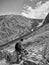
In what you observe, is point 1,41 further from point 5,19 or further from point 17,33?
point 5,19

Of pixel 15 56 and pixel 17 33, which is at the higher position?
pixel 15 56

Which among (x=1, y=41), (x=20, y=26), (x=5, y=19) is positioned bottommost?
(x=1, y=41)

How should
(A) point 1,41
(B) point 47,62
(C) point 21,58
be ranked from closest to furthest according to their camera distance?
(B) point 47,62
(C) point 21,58
(A) point 1,41

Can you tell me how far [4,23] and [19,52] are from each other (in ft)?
559

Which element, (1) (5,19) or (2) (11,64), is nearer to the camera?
(2) (11,64)

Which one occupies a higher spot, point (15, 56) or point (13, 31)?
point (15, 56)

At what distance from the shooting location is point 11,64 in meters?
16.9

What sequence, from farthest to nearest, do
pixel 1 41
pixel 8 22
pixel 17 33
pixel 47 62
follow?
1. pixel 8 22
2. pixel 17 33
3. pixel 1 41
4. pixel 47 62

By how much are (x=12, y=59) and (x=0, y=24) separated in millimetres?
172026

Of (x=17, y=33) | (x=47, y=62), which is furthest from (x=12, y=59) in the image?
(x=17, y=33)

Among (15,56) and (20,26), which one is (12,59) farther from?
(20,26)

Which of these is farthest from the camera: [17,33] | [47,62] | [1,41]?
[17,33]

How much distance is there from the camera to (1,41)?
155 metres

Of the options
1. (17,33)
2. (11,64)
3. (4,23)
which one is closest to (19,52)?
(11,64)
